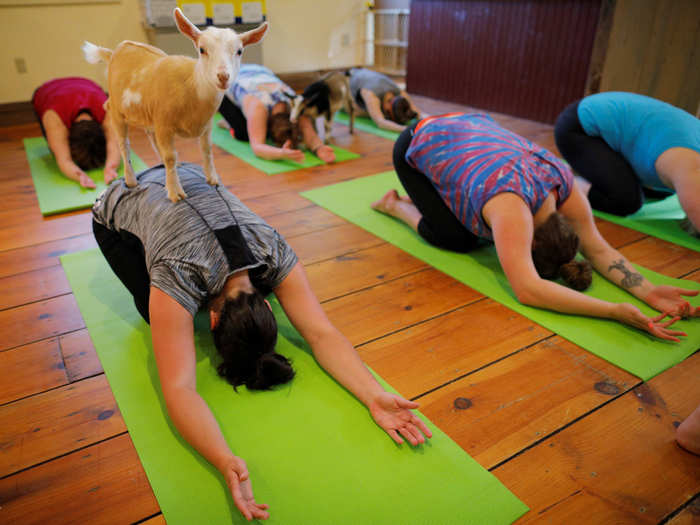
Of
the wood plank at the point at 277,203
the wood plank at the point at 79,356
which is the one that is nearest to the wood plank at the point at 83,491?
the wood plank at the point at 79,356

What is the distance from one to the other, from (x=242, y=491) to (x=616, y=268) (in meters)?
1.45

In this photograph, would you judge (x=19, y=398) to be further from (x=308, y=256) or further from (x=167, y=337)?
(x=308, y=256)

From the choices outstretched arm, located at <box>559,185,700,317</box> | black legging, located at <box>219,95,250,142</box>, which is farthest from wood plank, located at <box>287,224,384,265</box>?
black legging, located at <box>219,95,250,142</box>

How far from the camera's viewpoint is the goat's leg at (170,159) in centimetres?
104

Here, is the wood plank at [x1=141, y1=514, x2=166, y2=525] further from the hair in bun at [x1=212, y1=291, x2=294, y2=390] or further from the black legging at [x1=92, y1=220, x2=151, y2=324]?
the black legging at [x1=92, y1=220, x2=151, y2=324]

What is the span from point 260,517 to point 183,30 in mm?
872

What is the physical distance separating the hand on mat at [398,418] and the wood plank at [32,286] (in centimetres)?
122

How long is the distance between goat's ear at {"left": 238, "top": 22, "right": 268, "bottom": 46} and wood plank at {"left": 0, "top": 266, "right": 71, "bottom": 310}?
49.3 inches

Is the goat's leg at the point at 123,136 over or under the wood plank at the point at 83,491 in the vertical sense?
over

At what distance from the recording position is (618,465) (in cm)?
106

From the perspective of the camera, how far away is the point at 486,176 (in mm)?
Result: 1639

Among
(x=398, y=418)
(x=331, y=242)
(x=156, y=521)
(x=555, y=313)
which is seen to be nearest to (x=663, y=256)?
(x=555, y=313)

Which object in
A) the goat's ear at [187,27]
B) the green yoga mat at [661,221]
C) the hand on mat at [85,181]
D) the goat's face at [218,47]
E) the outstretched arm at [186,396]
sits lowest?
the green yoga mat at [661,221]

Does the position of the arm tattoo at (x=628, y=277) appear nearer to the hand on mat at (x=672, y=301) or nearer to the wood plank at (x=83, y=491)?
the hand on mat at (x=672, y=301)
